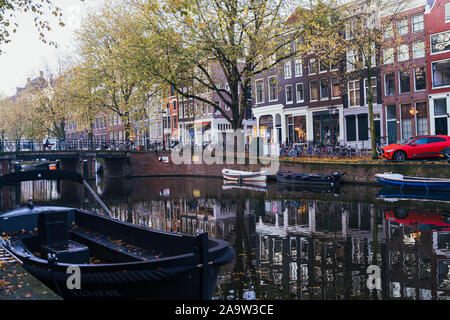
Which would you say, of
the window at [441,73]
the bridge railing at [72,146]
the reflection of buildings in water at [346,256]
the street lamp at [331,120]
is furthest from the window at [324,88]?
the reflection of buildings in water at [346,256]

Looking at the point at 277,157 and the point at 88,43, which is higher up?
the point at 88,43

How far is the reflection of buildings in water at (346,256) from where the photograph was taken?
7.75 metres

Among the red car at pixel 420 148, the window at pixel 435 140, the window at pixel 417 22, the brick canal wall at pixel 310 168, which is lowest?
the brick canal wall at pixel 310 168

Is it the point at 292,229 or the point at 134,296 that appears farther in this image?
the point at 292,229

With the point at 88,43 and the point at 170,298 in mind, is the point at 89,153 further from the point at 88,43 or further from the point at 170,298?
the point at 170,298

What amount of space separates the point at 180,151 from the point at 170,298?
3685 centimetres

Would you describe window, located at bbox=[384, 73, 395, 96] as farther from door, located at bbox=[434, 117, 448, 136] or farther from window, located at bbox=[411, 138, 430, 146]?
window, located at bbox=[411, 138, 430, 146]

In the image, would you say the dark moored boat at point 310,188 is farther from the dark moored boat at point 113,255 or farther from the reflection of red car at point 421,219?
the dark moored boat at point 113,255

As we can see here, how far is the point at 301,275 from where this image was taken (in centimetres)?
859

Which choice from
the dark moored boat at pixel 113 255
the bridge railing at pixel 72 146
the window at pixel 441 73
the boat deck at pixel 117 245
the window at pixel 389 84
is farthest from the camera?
the bridge railing at pixel 72 146

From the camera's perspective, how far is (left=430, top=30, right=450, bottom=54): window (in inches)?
1176

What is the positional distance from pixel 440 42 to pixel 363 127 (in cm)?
877

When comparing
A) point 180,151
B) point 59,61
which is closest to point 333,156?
point 180,151

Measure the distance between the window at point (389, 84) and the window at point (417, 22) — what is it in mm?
3740
